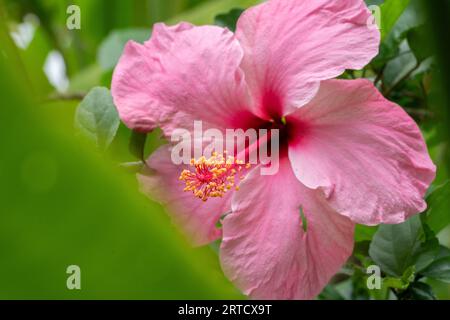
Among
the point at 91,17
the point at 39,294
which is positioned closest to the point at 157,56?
the point at 39,294

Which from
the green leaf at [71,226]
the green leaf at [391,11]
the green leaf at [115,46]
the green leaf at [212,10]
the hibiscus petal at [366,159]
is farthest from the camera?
the green leaf at [212,10]

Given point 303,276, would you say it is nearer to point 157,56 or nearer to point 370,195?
point 370,195

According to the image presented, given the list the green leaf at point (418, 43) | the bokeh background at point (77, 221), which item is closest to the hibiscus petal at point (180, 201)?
the green leaf at point (418, 43)

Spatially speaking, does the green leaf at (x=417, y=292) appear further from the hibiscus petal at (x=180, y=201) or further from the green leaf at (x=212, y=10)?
the green leaf at (x=212, y=10)

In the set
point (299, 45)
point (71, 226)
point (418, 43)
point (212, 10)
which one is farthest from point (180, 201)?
point (212, 10)

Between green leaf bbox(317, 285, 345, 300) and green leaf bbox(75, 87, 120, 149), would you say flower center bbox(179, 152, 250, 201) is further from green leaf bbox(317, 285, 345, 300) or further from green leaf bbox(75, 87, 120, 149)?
green leaf bbox(317, 285, 345, 300)

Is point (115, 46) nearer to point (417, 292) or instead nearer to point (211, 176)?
point (211, 176)

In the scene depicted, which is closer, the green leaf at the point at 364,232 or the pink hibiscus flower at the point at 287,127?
the pink hibiscus flower at the point at 287,127
